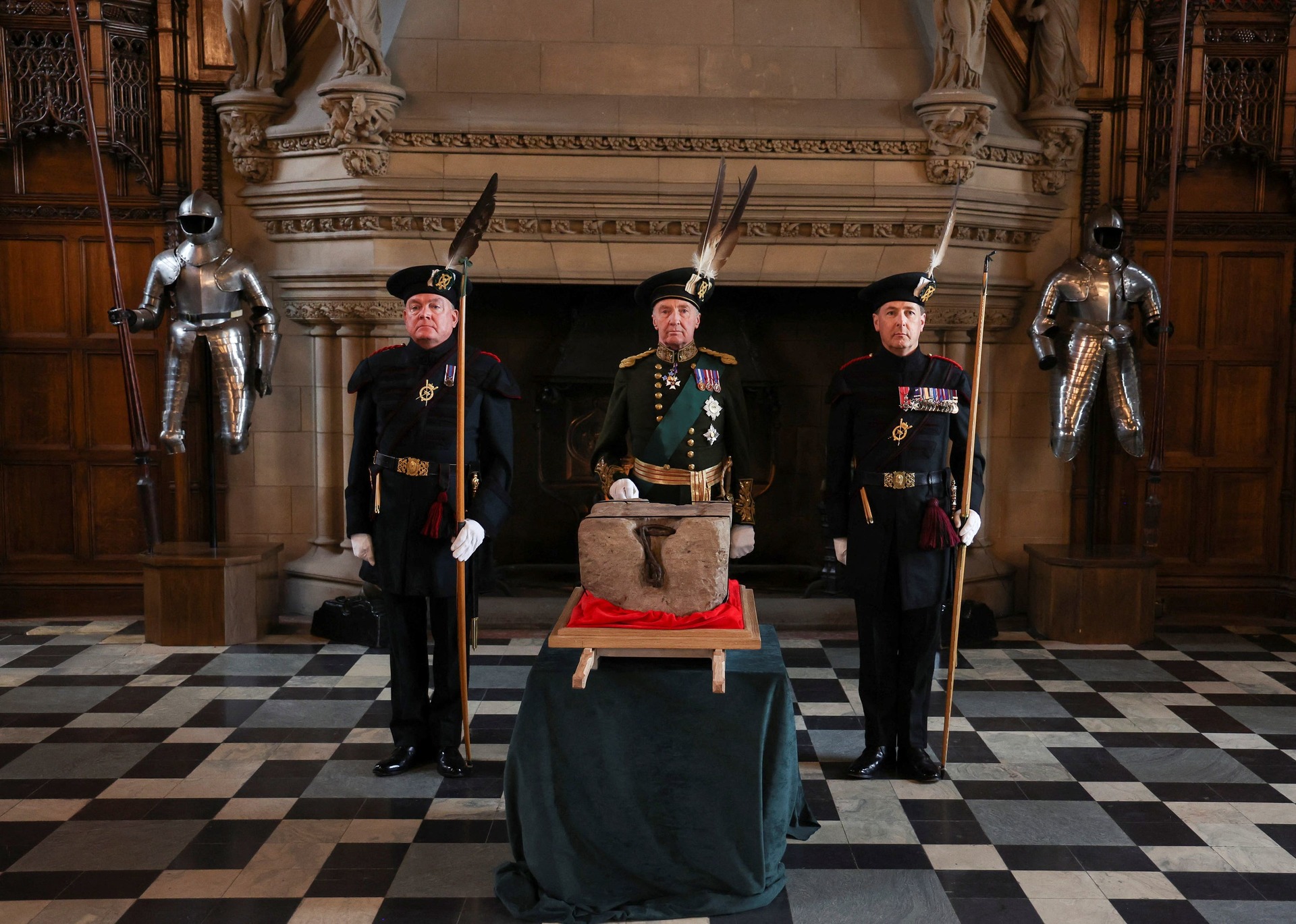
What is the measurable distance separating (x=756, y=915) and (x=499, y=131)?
3894 mm

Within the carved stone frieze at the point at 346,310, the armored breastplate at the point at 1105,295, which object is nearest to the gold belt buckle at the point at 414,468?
the carved stone frieze at the point at 346,310

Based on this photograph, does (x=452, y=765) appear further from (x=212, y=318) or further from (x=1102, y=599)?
(x=1102, y=599)

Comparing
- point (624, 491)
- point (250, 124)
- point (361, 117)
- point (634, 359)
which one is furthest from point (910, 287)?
point (250, 124)

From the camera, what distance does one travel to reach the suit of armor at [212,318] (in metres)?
5.72

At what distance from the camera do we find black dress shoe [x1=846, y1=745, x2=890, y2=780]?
13.3 feet

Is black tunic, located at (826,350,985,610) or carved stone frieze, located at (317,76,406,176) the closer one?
black tunic, located at (826,350,985,610)

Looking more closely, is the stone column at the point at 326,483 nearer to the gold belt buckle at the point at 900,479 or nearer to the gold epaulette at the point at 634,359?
the gold epaulette at the point at 634,359

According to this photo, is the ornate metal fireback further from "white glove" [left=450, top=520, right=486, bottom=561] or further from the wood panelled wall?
the wood panelled wall

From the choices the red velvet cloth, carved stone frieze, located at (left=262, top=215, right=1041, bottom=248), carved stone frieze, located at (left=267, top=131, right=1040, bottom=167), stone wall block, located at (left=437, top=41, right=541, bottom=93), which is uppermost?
stone wall block, located at (left=437, top=41, right=541, bottom=93)

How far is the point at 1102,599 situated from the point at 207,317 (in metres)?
4.66

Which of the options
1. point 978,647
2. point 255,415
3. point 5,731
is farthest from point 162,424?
point 978,647

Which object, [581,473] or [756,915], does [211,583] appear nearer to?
[581,473]

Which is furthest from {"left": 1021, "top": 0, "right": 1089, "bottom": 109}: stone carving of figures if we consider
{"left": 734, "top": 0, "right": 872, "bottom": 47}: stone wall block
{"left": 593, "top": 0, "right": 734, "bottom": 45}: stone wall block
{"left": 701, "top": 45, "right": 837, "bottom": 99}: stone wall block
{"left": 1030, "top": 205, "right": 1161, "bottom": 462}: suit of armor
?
{"left": 593, "top": 0, "right": 734, "bottom": 45}: stone wall block

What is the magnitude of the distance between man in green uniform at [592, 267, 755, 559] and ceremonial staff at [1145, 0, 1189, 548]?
2784mm
